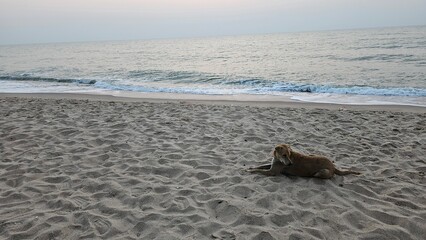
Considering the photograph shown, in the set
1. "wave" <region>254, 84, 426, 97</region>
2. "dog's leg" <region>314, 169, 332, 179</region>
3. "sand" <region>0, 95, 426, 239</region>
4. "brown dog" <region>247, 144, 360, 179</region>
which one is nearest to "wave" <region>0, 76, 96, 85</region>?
"wave" <region>254, 84, 426, 97</region>

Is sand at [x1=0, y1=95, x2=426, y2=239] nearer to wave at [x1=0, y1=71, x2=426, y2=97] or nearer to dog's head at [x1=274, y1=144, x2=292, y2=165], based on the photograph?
dog's head at [x1=274, y1=144, x2=292, y2=165]

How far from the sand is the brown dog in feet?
0.46

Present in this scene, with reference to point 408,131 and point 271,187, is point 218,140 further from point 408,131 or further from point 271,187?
point 408,131

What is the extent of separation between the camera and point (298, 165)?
4.40 m

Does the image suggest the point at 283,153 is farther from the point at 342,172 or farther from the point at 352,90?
the point at 352,90

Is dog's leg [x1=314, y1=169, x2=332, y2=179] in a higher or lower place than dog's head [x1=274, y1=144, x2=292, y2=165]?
lower

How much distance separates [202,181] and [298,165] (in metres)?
1.36

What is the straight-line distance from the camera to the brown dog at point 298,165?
14.2 feet

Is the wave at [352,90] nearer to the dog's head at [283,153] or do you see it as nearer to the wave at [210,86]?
the wave at [210,86]

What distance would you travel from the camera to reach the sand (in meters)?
3.33

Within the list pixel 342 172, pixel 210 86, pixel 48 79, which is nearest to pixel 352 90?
pixel 210 86

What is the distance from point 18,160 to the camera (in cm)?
508

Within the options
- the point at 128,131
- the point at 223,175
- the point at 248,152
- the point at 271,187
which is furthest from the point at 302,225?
the point at 128,131

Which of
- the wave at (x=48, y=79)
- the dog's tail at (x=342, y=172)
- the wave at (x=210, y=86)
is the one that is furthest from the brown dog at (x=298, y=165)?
the wave at (x=48, y=79)
